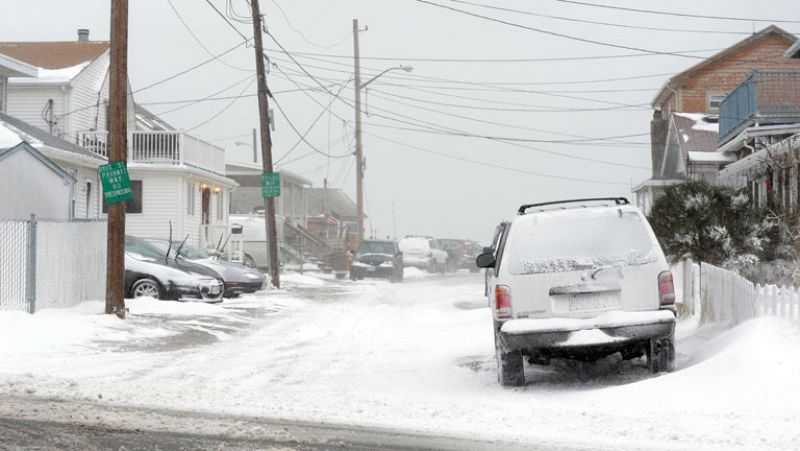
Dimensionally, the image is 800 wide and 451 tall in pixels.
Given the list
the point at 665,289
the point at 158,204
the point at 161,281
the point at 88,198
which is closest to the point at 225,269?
the point at 161,281

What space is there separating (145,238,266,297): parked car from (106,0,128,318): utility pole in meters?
5.46

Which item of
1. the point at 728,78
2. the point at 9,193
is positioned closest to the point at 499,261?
the point at 9,193

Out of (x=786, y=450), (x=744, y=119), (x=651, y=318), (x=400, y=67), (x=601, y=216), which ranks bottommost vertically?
(x=786, y=450)

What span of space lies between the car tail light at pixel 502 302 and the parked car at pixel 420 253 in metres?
35.6

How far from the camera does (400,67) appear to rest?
137 ft

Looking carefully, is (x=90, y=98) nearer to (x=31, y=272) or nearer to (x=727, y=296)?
(x=31, y=272)

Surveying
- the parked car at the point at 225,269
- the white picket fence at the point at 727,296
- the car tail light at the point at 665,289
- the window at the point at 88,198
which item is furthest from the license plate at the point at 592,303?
the window at the point at 88,198

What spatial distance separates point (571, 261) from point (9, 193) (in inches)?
522

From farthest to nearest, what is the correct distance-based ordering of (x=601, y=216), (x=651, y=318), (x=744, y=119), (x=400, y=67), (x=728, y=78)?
(x=728, y=78) < (x=400, y=67) < (x=744, y=119) < (x=601, y=216) < (x=651, y=318)

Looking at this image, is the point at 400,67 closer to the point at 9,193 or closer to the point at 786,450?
the point at 9,193

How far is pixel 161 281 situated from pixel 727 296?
1197 cm

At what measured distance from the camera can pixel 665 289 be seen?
33.9 feet

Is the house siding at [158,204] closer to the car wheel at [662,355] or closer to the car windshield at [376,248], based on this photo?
the car windshield at [376,248]

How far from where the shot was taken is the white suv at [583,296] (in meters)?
10.2
